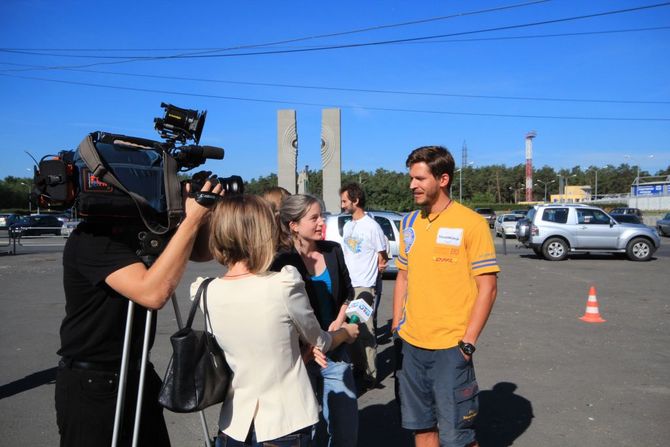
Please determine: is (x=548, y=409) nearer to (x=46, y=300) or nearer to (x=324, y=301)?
(x=324, y=301)

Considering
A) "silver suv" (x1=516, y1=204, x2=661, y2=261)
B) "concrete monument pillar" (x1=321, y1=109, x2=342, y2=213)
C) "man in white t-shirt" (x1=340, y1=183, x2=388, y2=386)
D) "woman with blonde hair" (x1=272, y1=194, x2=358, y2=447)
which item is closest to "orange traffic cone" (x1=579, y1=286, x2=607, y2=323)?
"man in white t-shirt" (x1=340, y1=183, x2=388, y2=386)

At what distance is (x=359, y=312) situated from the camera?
8.83 ft

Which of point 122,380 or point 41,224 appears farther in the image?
point 41,224

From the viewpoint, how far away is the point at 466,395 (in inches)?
116


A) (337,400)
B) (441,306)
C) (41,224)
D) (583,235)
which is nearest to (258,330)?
(337,400)

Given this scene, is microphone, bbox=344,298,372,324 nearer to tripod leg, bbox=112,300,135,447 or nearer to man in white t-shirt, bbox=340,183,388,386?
tripod leg, bbox=112,300,135,447

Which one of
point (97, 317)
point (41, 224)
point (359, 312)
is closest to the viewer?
point (97, 317)

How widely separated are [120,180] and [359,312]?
4.29 feet

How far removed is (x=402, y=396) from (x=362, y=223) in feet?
9.74

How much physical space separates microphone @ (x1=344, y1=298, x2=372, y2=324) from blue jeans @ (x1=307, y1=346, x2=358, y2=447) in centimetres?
54

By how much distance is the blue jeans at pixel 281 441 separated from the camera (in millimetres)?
2154

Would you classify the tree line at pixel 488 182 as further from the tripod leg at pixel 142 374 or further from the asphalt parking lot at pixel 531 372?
the tripod leg at pixel 142 374

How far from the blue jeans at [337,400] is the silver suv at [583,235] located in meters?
16.3

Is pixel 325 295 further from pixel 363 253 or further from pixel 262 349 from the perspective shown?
pixel 363 253
